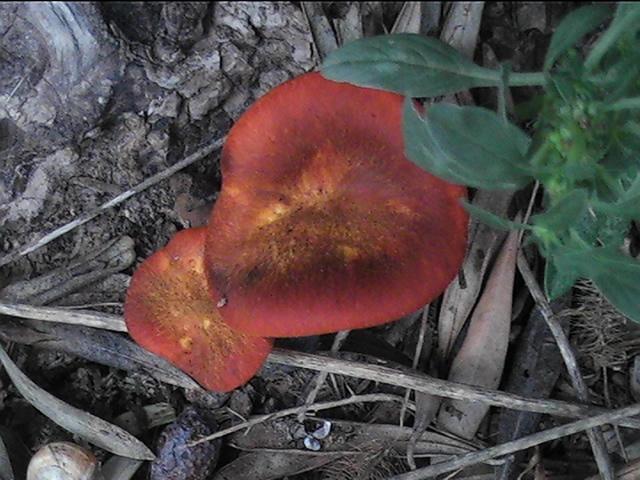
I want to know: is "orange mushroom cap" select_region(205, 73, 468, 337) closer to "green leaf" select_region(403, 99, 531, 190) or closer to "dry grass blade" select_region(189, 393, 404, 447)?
"green leaf" select_region(403, 99, 531, 190)

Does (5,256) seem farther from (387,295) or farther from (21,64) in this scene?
(387,295)

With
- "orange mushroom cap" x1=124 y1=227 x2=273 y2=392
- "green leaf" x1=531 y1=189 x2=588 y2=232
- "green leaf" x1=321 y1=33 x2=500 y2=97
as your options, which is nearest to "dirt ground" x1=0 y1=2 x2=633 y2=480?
"orange mushroom cap" x1=124 y1=227 x2=273 y2=392

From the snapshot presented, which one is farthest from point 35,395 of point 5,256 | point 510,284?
point 510,284

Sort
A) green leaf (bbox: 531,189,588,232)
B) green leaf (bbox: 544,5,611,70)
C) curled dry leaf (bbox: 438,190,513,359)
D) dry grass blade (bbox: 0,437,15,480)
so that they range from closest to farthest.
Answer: green leaf (bbox: 531,189,588,232) → green leaf (bbox: 544,5,611,70) → dry grass blade (bbox: 0,437,15,480) → curled dry leaf (bbox: 438,190,513,359)

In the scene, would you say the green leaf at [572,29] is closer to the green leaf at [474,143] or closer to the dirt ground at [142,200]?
the green leaf at [474,143]

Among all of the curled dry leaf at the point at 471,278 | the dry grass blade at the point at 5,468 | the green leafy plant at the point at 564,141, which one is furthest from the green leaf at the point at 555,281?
the dry grass blade at the point at 5,468

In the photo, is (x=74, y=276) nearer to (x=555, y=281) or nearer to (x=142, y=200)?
(x=142, y=200)
